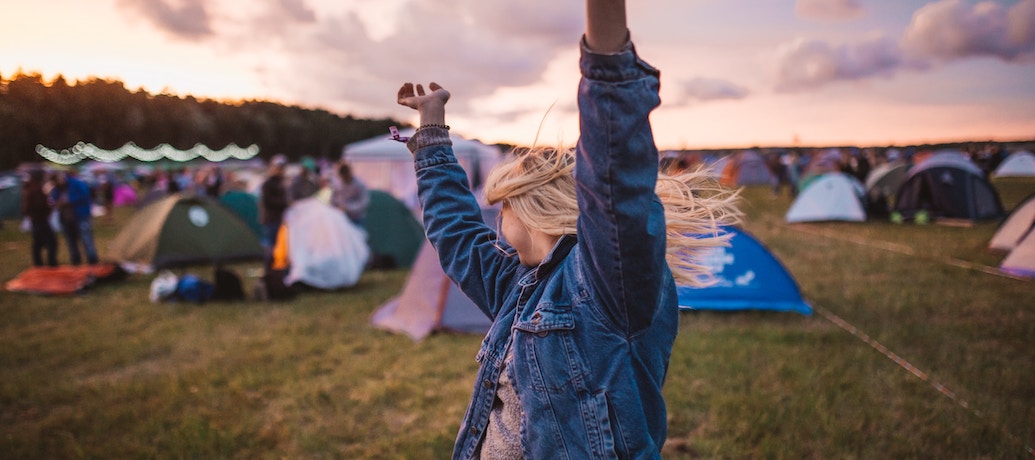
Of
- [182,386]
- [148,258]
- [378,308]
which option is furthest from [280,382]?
[148,258]

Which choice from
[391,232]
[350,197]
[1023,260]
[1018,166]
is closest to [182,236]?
[350,197]

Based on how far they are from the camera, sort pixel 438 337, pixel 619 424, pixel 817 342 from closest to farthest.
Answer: pixel 619 424
pixel 817 342
pixel 438 337

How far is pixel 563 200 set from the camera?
1407 millimetres

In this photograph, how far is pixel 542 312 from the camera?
1283mm

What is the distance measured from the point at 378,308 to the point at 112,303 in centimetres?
394

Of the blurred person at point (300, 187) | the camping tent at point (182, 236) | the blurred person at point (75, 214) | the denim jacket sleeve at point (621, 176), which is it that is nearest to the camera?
the denim jacket sleeve at point (621, 176)

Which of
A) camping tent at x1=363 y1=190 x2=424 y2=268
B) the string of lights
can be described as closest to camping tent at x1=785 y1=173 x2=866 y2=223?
camping tent at x1=363 y1=190 x2=424 y2=268

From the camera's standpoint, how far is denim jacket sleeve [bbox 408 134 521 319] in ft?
5.14

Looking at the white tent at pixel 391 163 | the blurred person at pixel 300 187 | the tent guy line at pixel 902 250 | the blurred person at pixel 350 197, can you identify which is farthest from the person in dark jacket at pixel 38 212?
the tent guy line at pixel 902 250

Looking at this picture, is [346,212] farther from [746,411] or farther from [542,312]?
[542,312]

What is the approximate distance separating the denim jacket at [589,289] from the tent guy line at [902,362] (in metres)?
3.62

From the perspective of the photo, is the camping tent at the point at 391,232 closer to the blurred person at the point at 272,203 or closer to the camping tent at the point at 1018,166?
the blurred person at the point at 272,203

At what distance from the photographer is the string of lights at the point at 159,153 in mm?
49625

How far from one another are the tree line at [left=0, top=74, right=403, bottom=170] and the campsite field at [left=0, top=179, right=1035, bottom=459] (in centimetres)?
3277
